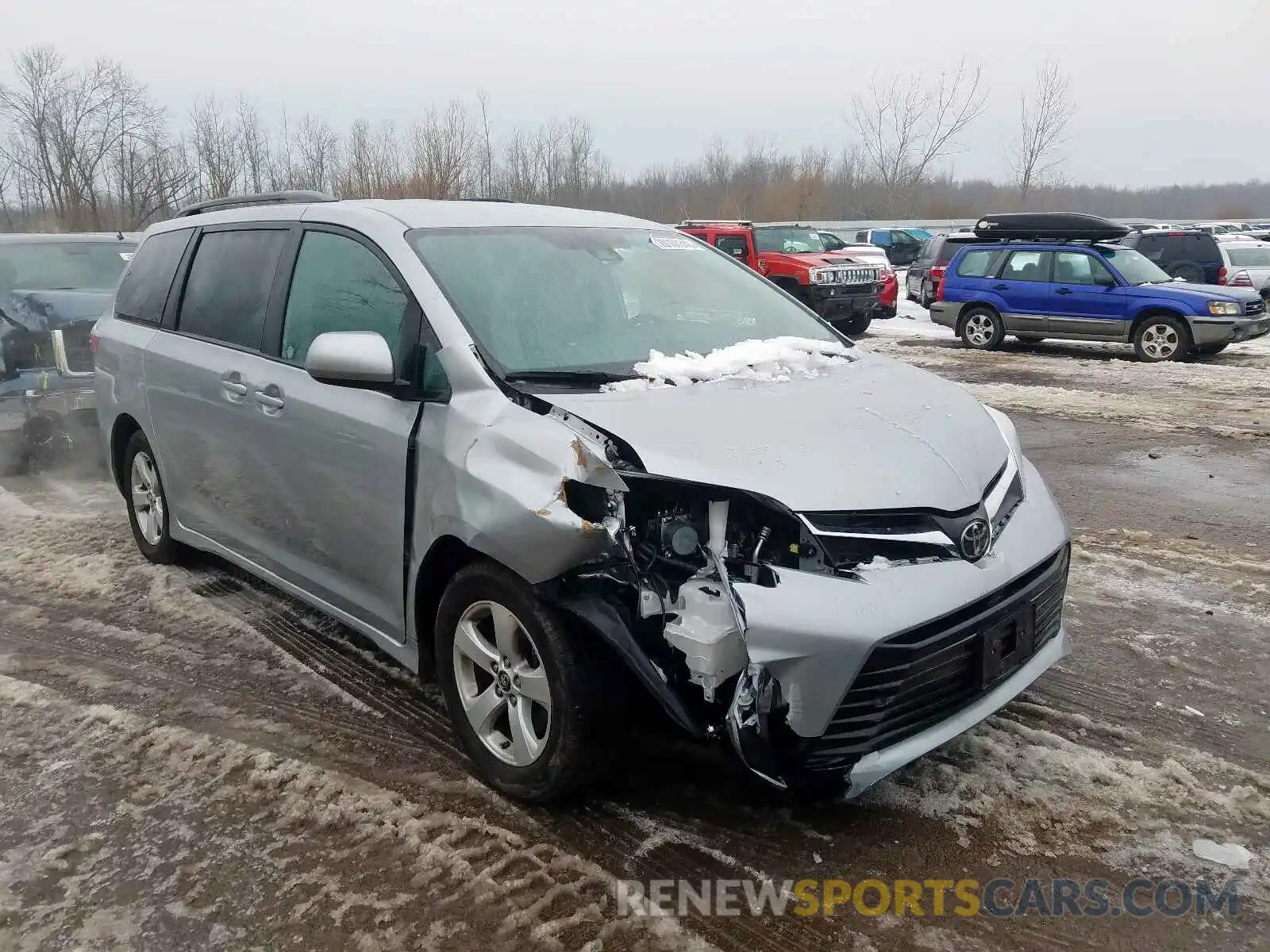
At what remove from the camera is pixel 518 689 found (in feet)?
9.35

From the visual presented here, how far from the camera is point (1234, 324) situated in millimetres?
13289

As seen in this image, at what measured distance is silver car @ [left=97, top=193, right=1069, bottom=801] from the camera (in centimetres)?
244

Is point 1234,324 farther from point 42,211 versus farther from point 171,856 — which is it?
point 42,211

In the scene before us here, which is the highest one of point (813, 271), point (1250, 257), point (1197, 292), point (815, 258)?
point (1250, 257)

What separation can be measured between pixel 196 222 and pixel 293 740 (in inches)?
110

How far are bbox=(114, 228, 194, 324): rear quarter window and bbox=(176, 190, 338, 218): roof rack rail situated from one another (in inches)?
8.0

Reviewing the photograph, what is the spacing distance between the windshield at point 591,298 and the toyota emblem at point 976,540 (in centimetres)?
119

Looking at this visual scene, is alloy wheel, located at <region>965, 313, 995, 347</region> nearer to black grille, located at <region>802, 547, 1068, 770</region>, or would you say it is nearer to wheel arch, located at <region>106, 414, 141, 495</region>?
wheel arch, located at <region>106, 414, 141, 495</region>

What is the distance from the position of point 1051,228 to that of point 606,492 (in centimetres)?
1432

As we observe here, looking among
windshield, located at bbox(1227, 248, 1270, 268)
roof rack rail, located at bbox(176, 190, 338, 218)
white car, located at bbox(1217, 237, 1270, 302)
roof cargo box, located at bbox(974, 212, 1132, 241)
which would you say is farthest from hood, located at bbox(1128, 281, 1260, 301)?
roof rack rail, located at bbox(176, 190, 338, 218)

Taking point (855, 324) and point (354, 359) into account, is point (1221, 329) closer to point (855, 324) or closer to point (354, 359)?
point (855, 324)

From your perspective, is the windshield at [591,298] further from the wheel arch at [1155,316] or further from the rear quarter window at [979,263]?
the rear quarter window at [979,263]

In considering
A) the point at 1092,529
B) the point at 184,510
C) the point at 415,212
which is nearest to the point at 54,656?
the point at 184,510

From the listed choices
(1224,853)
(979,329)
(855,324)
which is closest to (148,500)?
(1224,853)
